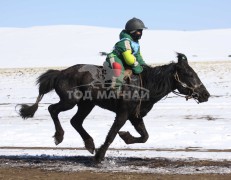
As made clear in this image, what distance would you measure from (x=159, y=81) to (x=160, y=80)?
0.08 feet

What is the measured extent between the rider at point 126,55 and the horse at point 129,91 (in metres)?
0.15

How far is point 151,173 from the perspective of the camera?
8.51m

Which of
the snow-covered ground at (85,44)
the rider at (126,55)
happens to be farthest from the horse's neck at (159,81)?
the snow-covered ground at (85,44)

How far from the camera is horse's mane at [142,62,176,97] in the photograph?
370 inches

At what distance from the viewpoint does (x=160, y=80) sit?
939 cm

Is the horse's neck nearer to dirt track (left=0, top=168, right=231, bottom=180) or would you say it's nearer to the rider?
the rider

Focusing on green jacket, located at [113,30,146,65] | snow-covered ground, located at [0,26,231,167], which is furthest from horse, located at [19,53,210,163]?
snow-covered ground, located at [0,26,231,167]

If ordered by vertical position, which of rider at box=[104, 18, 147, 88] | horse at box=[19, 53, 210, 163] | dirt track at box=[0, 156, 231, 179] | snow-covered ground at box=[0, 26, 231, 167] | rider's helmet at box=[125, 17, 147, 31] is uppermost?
rider's helmet at box=[125, 17, 147, 31]

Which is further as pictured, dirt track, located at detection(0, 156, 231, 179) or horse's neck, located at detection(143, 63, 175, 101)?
horse's neck, located at detection(143, 63, 175, 101)

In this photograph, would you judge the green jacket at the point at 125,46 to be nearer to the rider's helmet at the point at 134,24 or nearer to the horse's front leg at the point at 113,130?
the rider's helmet at the point at 134,24

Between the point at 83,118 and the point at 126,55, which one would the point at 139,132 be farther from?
the point at 126,55

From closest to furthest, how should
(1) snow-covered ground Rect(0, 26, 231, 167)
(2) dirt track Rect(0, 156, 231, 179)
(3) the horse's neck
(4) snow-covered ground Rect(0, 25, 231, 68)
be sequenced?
(2) dirt track Rect(0, 156, 231, 179) < (3) the horse's neck < (1) snow-covered ground Rect(0, 26, 231, 167) < (4) snow-covered ground Rect(0, 25, 231, 68)

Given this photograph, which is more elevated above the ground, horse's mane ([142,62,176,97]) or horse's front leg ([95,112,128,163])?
horse's mane ([142,62,176,97])

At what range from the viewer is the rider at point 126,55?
9312 millimetres
